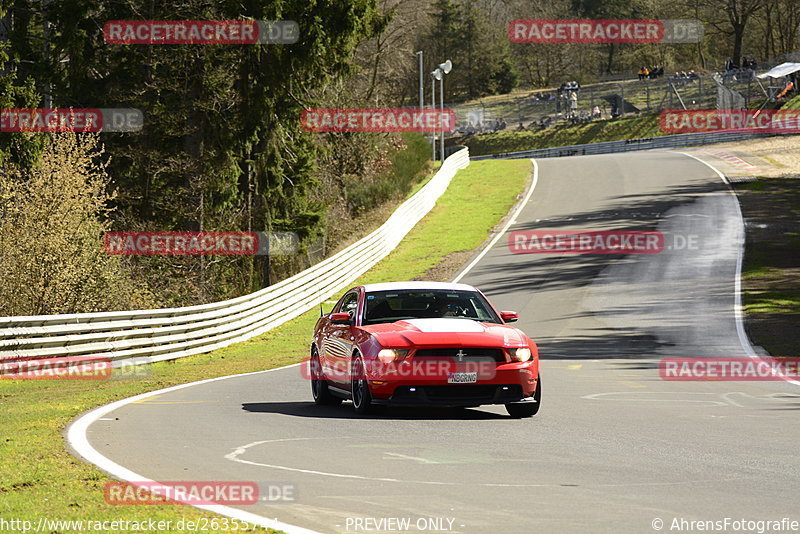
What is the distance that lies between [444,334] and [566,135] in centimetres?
8652

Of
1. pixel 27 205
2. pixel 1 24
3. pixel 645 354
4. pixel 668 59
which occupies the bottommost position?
pixel 645 354

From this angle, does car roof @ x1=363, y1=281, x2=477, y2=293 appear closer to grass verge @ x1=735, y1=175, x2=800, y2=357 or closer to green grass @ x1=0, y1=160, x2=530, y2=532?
green grass @ x1=0, y1=160, x2=530, y2=532

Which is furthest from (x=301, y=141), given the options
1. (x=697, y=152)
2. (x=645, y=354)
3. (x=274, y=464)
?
(x=697, y=152)

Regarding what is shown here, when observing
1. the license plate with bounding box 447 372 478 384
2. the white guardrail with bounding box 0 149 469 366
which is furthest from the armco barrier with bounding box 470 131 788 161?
the license plate with bounding box 447 372 478 384

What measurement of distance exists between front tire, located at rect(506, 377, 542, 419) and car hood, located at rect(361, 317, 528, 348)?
0.58 metres

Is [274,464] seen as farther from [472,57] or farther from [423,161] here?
[472,57]

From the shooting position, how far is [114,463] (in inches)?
347

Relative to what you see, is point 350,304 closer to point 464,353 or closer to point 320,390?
point 320,390

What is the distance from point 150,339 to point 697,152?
56149 millimetres

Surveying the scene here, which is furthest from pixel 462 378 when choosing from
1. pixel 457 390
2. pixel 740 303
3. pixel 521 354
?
pixel 740 303

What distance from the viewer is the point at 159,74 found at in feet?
123

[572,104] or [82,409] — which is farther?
[572,104]

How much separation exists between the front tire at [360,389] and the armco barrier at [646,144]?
68405mm

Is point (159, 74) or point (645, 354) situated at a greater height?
point (159, 74)
